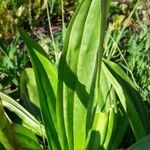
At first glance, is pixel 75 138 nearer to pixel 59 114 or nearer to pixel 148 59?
pixel 59 114

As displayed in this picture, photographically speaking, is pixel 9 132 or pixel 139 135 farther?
pixel 139 135

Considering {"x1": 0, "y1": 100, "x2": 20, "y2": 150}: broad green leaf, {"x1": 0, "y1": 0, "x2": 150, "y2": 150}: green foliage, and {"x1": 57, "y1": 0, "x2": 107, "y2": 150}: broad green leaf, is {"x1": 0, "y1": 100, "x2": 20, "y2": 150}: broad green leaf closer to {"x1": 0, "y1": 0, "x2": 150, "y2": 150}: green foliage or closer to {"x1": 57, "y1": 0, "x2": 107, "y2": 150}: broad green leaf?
{"x1": 0, "y1": 0, "x2": 150, "y2": 150}: green foliage

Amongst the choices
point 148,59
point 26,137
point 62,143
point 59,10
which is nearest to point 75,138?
point 62,143

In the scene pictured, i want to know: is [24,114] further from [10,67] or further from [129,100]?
[10,67]

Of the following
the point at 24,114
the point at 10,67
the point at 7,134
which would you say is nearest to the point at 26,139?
the point at 24,114

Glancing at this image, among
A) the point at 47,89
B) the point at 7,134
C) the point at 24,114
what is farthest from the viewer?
the point at 24,114

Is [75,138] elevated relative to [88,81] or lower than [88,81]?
lower
